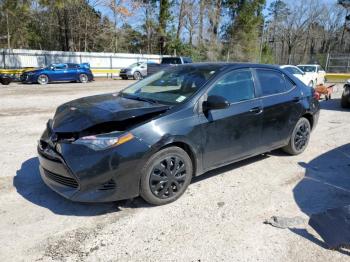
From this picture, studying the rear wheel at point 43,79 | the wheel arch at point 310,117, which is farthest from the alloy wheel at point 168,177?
the rear wheel at point 43,79

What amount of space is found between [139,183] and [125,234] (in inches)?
22.5

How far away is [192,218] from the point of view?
143 inches

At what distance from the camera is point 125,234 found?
331 cm

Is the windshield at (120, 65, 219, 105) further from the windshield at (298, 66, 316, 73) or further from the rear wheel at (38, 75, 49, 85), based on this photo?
the rear wheel at (38, 75, 49, 85)

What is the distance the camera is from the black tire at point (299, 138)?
18.5 feet

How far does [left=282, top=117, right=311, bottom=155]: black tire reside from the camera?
5.64 meters

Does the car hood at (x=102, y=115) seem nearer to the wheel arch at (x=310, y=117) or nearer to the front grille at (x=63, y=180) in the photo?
the front grille at (x=63, y=180)

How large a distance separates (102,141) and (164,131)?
0.69 metres

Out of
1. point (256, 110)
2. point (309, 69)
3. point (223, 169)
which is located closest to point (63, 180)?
point (223, 169)

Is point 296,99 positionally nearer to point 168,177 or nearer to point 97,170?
point 168,177

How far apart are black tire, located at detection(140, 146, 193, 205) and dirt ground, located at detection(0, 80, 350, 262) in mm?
133

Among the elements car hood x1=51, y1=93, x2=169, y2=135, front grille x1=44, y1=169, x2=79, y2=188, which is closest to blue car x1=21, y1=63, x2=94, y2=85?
car hood x1=51, y1=93, x2=169, y2=135

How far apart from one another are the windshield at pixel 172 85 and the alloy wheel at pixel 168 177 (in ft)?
2.47

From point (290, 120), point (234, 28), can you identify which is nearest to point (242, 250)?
point (290, 120)
